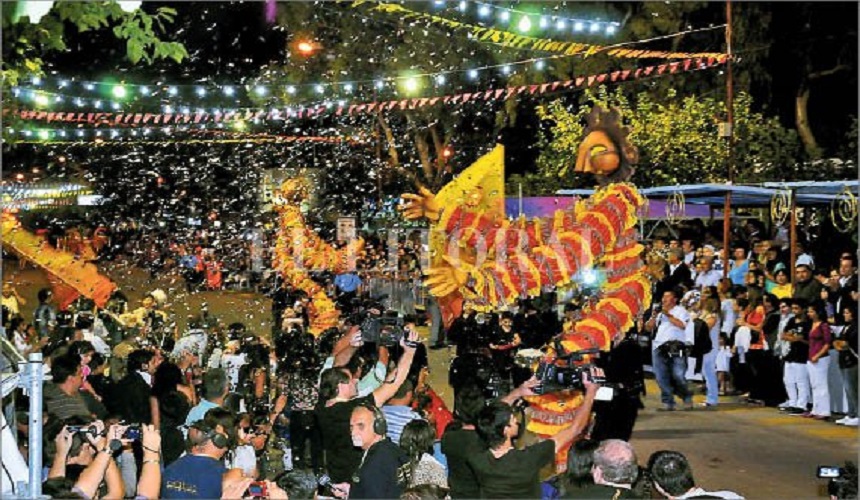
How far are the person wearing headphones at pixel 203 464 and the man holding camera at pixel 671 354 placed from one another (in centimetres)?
934

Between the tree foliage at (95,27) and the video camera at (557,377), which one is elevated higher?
the tree foliage at (95,27)

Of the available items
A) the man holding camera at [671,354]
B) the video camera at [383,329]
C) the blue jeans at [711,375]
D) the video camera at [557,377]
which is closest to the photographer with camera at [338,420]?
the video camera at [557,377]

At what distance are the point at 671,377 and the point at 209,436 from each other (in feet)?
31.9

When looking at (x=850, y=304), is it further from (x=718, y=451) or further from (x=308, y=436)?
(x=308, y=436)

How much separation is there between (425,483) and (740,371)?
34.8 ft

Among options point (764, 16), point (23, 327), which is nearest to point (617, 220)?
point (23, 327)

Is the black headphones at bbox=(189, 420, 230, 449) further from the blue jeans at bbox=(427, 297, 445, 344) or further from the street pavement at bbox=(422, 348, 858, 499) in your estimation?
the blue jeans at bbox=(427, 297, 445, 344)

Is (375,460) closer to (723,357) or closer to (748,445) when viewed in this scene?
(748,445)

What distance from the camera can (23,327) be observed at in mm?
14602

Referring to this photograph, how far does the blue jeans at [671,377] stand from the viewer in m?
15.0

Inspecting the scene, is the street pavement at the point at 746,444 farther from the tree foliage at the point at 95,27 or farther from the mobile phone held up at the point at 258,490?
the tree foliage at the point at 95,27

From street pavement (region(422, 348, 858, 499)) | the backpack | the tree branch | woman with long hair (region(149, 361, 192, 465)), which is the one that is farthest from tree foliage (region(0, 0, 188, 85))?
the tree branch

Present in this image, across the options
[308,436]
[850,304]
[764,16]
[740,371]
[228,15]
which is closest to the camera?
[308,436]

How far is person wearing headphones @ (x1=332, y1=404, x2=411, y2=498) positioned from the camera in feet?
20.5
